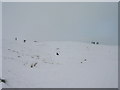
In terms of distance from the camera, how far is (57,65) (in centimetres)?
219

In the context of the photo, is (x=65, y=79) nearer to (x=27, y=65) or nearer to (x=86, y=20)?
(x=27, y=65)

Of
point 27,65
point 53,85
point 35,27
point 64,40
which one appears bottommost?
point 53,85

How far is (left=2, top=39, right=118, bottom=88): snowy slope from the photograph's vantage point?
2172 mm

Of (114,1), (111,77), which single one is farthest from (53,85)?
(114,1)

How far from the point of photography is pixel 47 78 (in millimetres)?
2186

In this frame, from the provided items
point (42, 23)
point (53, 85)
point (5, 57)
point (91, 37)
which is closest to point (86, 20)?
point (91, 37)

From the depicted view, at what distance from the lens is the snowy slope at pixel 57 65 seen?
217 centimetres

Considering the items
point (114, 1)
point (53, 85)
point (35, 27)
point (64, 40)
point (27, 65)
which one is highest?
point (114, 1)

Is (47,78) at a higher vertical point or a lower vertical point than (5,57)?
lower

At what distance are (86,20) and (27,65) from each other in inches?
33.4

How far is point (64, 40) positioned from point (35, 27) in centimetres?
37

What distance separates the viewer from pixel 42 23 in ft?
7.20

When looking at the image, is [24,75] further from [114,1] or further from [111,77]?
[114,1]

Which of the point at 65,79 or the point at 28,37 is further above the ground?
the point at 28,37
